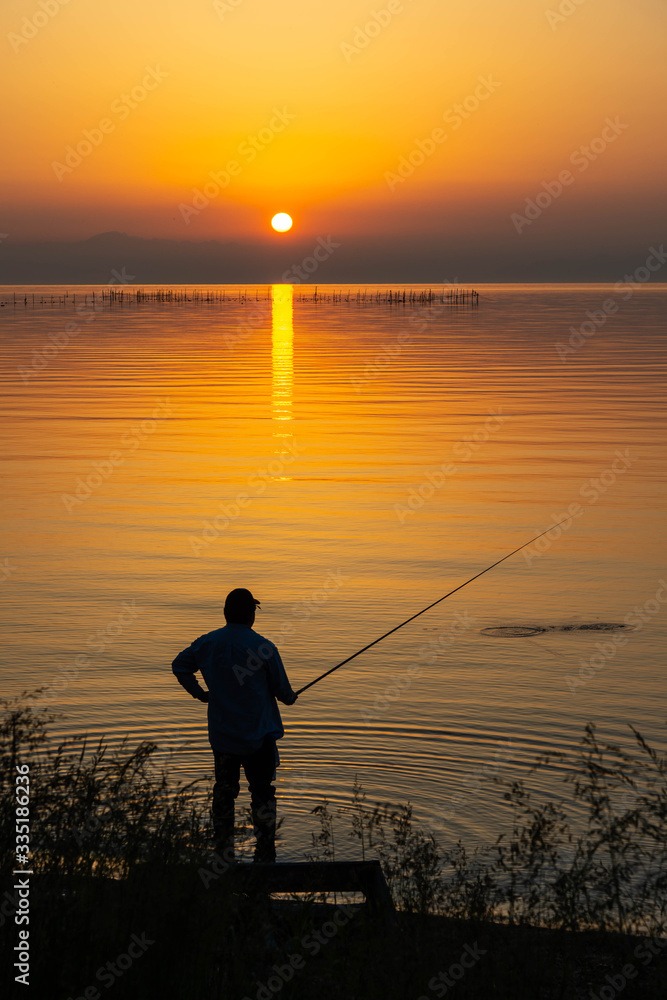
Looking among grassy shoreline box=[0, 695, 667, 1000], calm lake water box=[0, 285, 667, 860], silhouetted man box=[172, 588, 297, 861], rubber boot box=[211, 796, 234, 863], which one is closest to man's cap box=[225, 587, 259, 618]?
silhouetted man box=[172, 588, 297, 861]

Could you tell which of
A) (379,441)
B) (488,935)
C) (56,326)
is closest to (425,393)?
(379,441)

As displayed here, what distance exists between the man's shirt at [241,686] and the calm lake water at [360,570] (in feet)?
3.41

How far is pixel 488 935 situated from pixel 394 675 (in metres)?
6.04

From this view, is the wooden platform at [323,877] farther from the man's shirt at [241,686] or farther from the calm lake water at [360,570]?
the calm lake water at [360,570]

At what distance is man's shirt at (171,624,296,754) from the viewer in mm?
7129

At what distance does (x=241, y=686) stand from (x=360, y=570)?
8140 mm

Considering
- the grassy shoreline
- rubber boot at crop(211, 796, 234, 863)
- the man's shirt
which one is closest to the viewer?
the grassy shoreline

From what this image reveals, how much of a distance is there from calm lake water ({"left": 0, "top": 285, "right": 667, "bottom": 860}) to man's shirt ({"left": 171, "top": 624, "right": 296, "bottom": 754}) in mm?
1039

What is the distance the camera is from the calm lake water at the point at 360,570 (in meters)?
9.80

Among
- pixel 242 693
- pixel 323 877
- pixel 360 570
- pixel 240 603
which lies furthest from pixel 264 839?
pixel 360 570

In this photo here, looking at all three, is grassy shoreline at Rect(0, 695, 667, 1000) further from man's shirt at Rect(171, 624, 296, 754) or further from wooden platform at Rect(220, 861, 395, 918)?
man's shirt at Rect(171, 624, 296, 754)

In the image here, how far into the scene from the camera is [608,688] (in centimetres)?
1112

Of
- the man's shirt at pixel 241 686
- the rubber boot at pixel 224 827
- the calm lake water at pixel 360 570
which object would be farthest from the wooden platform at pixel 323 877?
the calm lake water at pixel 360 570

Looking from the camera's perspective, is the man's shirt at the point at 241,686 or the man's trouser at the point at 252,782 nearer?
the man's trouser at the point at 252,782
